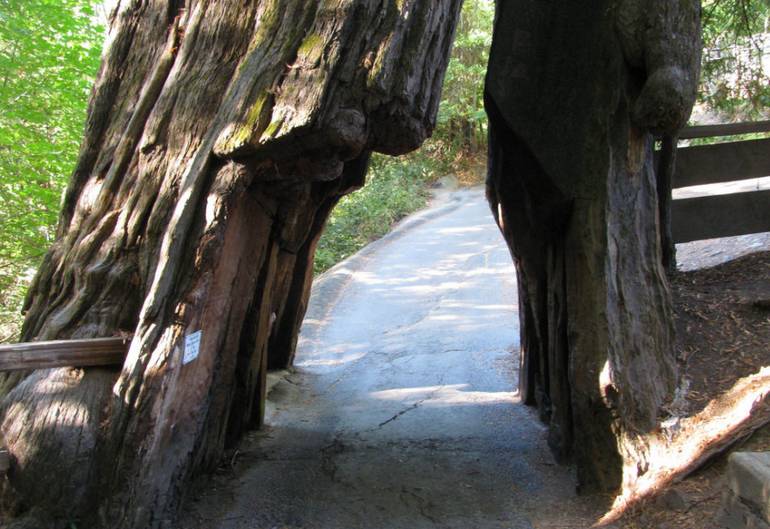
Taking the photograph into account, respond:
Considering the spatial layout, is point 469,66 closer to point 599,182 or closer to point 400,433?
point 400,433

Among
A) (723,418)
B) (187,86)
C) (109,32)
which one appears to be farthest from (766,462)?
(109,32)

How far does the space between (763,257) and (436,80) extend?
3.60m

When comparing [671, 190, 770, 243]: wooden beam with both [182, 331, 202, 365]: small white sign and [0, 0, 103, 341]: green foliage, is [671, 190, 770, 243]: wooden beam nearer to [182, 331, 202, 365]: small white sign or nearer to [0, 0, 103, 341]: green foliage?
[182, 331, 202, 365]: small white sign

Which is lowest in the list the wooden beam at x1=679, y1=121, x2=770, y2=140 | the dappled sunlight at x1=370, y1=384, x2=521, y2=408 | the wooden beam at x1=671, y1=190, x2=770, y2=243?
the dappled sunlight at x1=370, y1=384, x2=521, y2=408

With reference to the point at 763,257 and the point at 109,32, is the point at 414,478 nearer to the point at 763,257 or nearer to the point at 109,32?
the point at 763,257

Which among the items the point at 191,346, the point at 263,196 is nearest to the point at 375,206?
the point at 263,196

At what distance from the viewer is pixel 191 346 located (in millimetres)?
4078

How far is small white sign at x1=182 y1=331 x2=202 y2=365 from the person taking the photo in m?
4.03

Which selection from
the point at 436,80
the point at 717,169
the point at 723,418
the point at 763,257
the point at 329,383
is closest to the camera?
the point at 723,418

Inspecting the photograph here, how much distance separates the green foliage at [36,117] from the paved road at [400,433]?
13.8 feet

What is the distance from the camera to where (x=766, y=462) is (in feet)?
9.05

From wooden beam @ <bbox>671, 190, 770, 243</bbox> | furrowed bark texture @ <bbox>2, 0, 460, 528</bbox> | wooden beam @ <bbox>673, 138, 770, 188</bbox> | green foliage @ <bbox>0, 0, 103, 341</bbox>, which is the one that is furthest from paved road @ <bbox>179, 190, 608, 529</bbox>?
green foliage @ <bbox>0, 0, 103, 341</bbox>

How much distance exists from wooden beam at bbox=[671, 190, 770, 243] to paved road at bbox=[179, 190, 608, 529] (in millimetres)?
2351

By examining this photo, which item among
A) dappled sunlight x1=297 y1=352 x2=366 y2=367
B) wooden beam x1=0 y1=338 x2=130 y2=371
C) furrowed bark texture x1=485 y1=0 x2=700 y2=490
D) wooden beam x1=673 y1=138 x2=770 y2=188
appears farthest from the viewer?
dappled sunlight x1=297 y1=352 x2=366 y2=367
